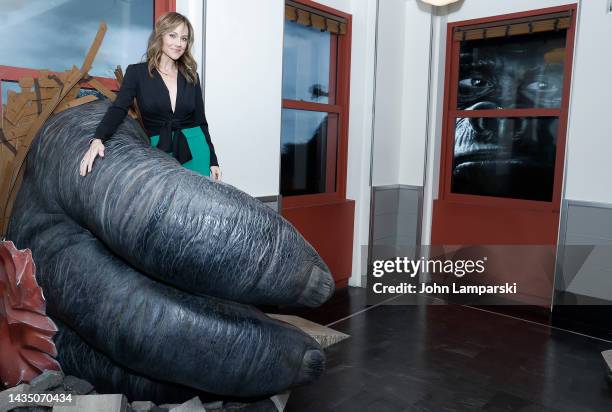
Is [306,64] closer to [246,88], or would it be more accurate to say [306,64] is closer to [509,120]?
[246,88]

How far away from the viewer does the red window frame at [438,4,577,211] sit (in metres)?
4.02

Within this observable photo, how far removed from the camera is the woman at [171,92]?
2.06m

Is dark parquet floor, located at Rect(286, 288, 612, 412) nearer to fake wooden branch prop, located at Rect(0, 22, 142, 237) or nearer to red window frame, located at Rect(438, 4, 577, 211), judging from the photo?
red window frame, located at Rect(438, 4, 577, 211)

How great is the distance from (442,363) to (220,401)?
1.65 m

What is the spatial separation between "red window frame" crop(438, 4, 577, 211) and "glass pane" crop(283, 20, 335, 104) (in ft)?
3.56

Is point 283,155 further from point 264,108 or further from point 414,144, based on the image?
point 414,144

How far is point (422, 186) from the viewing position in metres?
4.73

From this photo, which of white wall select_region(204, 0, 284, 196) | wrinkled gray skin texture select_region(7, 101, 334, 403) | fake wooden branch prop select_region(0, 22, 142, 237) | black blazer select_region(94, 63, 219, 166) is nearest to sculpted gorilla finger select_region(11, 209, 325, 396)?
wrinkled gray skin texture select_region(7, 101, 334, 403)

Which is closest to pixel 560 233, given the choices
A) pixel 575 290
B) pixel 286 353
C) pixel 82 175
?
pixel 575 290

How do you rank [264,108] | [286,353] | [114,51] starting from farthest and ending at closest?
1. [264,108]
2. [114,51]
3. [286,353]

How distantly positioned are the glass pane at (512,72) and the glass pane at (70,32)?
2.79 metres

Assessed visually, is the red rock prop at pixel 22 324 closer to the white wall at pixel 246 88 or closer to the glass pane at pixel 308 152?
the white wall at pixel 246 88

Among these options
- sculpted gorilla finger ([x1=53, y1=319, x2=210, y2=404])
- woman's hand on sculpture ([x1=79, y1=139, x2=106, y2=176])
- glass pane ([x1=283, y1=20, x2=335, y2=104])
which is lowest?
sculpted gorilla finger ([x1=53, y1=319, x2=210, y2=404])

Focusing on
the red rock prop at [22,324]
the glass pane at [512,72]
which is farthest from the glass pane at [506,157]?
the red rock prop at [22,324]
